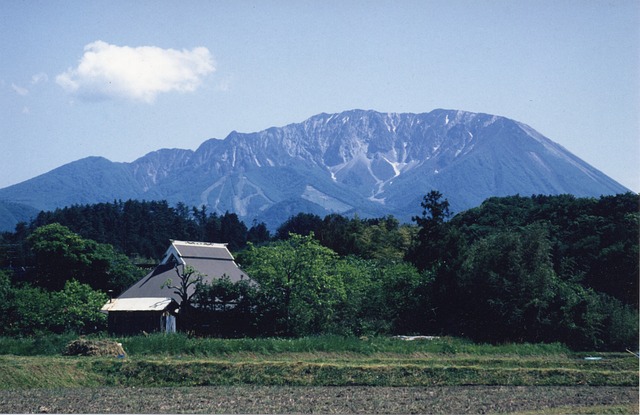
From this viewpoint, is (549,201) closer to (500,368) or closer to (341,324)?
(341,324)

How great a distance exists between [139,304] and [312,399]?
62.2ft

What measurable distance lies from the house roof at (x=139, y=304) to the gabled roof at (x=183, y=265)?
0.65 m

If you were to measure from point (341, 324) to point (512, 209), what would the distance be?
2418 cm

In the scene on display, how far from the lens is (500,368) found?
25.8 m

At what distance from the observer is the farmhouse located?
120 ft

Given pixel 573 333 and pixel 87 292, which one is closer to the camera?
pixel 573 333

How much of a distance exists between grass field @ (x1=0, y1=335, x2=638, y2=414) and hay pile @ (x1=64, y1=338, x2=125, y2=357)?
2.32ft

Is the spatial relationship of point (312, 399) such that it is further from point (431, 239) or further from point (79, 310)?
point (431, 239)

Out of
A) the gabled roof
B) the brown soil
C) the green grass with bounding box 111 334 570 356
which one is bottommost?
the brown soil

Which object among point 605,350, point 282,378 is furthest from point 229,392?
point 605,350

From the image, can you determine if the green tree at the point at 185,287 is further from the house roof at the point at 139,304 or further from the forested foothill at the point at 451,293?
the house roof at the point at 139,304

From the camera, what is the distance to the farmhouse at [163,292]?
36531mm

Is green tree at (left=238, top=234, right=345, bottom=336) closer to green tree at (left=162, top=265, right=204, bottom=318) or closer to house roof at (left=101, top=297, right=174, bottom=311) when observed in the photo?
green tree at (left=162, top=265, right=204, bottom=318)

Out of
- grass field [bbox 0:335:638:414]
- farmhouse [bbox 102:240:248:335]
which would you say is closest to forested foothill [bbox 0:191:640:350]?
farmhouse [bbox 102:240:248:335]
